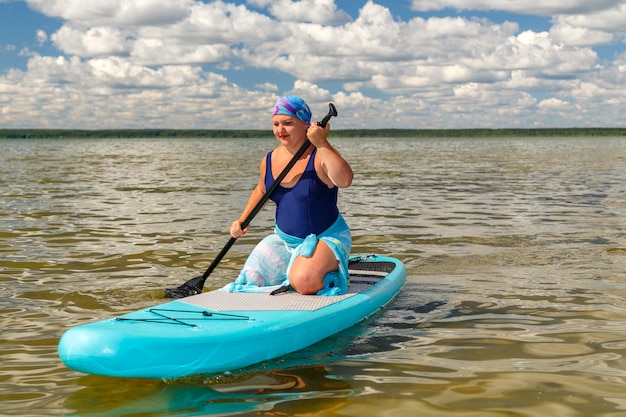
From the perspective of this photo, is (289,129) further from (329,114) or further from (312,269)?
(312,269)

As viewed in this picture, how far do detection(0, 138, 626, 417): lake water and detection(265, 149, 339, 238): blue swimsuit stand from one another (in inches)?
40.3

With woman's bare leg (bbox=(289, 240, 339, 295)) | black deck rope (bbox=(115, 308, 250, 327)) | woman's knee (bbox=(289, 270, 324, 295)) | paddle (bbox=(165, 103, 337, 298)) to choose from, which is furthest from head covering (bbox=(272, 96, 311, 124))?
black deck rope (bbox=(115, 308, 250, 327))

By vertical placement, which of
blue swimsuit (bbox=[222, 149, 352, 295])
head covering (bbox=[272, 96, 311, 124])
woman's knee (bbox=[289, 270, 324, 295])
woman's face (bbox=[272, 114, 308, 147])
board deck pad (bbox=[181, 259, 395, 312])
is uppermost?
head covering (bbox=[272, 96, 311, 124])

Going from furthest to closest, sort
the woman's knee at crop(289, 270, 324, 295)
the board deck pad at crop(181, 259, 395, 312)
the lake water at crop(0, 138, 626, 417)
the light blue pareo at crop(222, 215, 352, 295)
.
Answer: the light blue pareo at crop(222, 215, 352, 295) → the woman's knee at crop(289, 270, 324, 295) → the board deck pad at crop(181, 259, 395, 312) → the lake water at crop(0, 138, 626, 417)

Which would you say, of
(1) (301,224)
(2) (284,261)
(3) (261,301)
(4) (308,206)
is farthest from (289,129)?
(3) (261,301)

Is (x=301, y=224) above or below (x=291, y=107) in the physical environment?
below

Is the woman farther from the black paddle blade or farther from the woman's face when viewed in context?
the black paddle blade

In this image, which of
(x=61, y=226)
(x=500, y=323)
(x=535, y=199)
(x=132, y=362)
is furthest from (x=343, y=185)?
(x=535, y=199)

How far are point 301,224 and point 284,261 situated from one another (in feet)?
1.36

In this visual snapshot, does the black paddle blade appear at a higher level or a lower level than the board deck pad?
lower

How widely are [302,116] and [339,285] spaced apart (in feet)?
5.14

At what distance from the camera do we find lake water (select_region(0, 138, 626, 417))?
441cm

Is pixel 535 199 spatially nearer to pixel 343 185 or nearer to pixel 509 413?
pixel 343 185

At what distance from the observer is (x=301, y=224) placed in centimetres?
633
